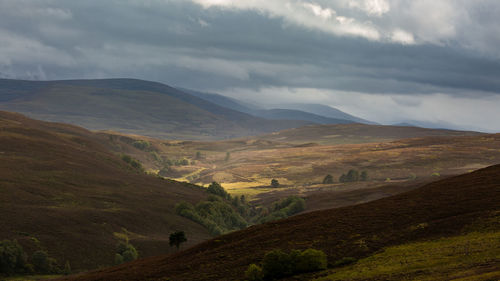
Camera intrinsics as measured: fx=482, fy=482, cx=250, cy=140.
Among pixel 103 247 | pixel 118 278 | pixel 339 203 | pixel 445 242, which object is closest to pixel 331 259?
pixel 445 242

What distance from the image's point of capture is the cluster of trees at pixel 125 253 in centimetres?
11662

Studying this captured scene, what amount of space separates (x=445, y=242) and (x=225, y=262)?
1022 inches

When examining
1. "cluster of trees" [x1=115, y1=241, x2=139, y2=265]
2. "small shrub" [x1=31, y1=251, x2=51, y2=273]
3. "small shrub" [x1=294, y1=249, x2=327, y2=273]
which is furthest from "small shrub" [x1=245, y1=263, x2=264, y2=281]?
"cluster of trees" [x1=115, y1=241, x2=139, y2=265]

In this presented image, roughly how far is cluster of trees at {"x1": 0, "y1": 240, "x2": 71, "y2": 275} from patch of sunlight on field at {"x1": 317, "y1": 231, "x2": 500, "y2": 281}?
261 feet

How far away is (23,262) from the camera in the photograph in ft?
346

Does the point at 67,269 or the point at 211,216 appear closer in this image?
the point at 67,269

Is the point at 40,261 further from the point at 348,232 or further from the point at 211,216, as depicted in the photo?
the point at 211,216

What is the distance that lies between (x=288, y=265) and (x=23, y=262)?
255 feet

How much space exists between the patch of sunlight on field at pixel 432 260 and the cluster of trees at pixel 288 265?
9.55 feet

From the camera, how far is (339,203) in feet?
644

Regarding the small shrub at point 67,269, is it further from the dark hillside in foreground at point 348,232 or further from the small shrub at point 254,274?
the small shrub at point 254,274

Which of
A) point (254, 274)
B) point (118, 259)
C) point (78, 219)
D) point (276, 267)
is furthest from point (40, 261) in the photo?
point (276, 267)

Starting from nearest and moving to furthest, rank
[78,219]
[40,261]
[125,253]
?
[40,261] < [125,253] < [78,219]

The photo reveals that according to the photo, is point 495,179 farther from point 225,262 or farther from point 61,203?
point 61,203
